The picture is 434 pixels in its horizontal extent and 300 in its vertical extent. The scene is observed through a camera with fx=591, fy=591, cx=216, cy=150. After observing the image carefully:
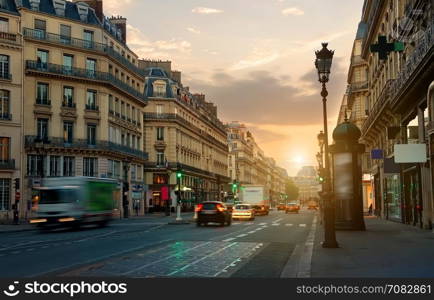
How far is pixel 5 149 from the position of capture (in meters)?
53.4

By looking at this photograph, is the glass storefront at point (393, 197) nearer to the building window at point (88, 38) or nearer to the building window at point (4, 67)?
the building window at point (88, 38)

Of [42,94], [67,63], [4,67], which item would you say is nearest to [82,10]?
[67,63]

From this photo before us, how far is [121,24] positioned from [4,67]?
24.4m

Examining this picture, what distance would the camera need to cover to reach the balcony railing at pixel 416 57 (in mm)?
22705

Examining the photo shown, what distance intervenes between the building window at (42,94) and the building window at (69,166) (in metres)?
5.79

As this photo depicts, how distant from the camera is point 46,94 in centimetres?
5819

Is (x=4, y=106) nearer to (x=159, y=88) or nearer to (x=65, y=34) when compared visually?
(x=65, y=34)

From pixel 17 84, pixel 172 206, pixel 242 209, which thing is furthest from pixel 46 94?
pixel 172 206

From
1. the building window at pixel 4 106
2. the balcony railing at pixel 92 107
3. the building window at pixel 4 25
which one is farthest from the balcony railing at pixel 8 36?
the balcony railing at pixel 92 107

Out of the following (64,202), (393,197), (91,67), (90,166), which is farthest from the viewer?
(91,67)

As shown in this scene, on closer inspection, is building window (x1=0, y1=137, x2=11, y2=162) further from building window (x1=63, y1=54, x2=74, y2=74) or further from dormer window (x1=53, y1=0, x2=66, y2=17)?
dormer window (x1=53, y1=0, x2=66, y2=17)

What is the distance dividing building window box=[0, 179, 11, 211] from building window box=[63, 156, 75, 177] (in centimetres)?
663

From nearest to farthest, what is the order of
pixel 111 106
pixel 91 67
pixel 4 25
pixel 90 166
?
1. pixel 4 25
2. pixel 90 166
3. pixel 91 67
4. pixel 111 106

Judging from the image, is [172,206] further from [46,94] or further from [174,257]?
[174,257]
